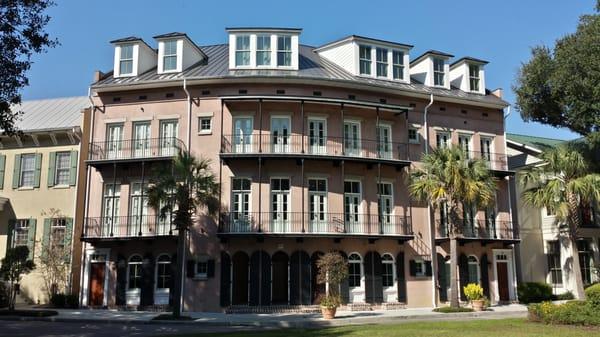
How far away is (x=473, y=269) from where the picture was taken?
102 feet

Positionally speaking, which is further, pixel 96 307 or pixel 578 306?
pixel 96 307

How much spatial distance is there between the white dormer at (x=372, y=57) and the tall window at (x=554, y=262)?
44.9 feet

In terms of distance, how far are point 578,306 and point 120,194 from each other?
2154cm

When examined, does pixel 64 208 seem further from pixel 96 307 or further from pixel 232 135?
pixel 232 135

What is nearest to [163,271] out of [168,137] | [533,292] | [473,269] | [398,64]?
[168,137]

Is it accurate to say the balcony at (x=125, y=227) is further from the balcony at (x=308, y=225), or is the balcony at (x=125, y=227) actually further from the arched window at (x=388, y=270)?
the arched window at (x=388, y=270)

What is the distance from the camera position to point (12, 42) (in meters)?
14.1

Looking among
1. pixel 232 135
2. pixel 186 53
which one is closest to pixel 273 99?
pixel 232 135

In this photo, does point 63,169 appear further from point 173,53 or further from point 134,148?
point 173,53

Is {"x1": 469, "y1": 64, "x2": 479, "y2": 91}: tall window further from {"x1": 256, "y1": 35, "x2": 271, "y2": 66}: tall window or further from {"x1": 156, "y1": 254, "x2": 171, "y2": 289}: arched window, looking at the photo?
{"x1": 156, "y1": 254, "x2": 171, "y2": 289}: arched window

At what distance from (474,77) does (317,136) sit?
1203cm

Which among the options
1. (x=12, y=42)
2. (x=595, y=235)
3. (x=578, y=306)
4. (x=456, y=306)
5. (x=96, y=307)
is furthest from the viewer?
(x=595, y=235)

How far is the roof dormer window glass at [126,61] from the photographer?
3050cm

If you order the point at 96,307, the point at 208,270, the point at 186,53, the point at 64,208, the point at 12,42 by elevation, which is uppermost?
the point at 186,53
